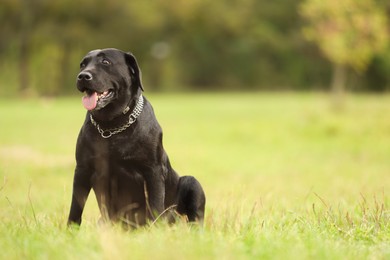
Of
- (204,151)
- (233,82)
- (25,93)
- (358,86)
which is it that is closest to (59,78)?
(25,93)

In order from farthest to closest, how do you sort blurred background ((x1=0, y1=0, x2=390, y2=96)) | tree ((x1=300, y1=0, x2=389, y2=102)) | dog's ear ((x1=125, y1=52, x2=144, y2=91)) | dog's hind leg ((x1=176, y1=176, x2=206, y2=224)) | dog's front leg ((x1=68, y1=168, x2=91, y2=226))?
blurred background ((x1=0, y1=0, x2=390, y2=96)) < tree ((x1=300, y1=0, x2=389, y2=102)) < dog's hind leg ((x1=176, y1=176, x2=206, y2=224)) < dog's ear ((x1=125, y1=52, x2=144, y2=91)) < dog's front leg ((x1=68, y1=168, x2=91, y2=226))

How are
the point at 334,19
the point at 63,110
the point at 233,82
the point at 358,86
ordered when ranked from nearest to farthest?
1. the point at 334,19
2. the point at 63,110
3. the point at 358,86
4. the point at 233,82

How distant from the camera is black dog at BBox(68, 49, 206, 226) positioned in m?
4.29

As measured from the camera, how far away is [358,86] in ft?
173

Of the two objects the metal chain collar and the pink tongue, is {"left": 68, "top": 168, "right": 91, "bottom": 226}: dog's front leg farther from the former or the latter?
the pink tongue

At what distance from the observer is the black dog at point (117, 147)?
4.29 m

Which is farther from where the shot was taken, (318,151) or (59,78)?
(59,78)

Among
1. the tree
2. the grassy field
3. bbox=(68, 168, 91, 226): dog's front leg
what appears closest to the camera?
the grassy field

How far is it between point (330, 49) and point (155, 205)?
19.9 metres

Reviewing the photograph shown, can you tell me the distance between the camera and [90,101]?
167 inches

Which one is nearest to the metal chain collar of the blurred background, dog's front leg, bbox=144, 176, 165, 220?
dog's front leg, bbox=144, 176, 165, 220

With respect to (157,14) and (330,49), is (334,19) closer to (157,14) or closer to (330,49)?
(330,49)

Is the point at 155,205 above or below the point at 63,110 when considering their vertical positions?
above

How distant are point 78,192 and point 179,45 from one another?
52.5 m
